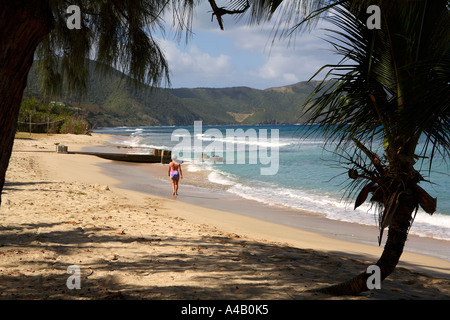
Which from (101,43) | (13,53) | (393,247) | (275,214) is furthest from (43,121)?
(393,247)

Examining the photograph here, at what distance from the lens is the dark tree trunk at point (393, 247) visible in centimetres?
285

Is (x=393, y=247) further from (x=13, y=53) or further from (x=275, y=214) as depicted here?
(x=275, y=214)

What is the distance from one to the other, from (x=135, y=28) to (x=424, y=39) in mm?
2820

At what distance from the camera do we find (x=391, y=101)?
3109mm

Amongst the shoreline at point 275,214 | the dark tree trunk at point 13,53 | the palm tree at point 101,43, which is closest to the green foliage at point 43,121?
the shoreline at point 275,214

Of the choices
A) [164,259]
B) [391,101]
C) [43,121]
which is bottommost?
[164,259]

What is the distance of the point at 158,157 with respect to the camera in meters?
24.1

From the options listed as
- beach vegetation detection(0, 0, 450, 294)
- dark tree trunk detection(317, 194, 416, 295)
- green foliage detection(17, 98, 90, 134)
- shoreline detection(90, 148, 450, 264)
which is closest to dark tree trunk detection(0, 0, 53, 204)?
beach vegetation detection(0, 0, 450, 294)

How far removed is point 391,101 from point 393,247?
3.66 feet

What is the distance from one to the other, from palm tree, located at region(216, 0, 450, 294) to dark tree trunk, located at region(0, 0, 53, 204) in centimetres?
164

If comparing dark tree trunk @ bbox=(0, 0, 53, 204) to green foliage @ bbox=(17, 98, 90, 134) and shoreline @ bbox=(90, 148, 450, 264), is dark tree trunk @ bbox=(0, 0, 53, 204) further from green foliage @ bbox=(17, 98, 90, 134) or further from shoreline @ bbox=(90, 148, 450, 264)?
green foliage @ bbox=(17, 98, 90, 134)
